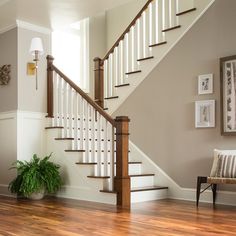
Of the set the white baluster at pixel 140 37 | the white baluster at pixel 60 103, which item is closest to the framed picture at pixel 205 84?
the white baluster at pixel 140 37

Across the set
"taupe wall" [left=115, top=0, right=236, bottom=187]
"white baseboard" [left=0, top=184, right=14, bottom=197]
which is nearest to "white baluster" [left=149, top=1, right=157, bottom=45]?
"taupe wall" [left=115, top=0, right=236, bottom=187]

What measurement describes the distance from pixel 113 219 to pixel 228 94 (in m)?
2.44

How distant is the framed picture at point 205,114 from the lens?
5.73 meters

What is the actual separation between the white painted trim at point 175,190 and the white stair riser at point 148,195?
0.15 metres

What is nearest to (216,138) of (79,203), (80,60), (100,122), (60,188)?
(100,122)

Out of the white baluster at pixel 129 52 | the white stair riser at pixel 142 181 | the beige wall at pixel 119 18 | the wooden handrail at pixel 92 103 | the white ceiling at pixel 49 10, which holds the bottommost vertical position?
the white stair riser at pixel 142 181

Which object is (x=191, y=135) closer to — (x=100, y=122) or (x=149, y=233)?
(x=100, y=122)

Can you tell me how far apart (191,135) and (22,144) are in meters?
2.60

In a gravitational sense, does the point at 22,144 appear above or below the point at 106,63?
below

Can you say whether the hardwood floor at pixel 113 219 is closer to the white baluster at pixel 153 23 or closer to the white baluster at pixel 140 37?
the white baluster at pixel 140 37

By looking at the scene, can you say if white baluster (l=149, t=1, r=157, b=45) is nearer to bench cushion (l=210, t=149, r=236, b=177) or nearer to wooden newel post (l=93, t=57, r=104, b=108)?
wooden newel post (l=93, t=57, r=104, b=108)

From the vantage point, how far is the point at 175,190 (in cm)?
611

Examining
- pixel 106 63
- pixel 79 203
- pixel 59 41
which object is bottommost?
pixel 79 203

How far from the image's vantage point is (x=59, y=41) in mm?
8633
